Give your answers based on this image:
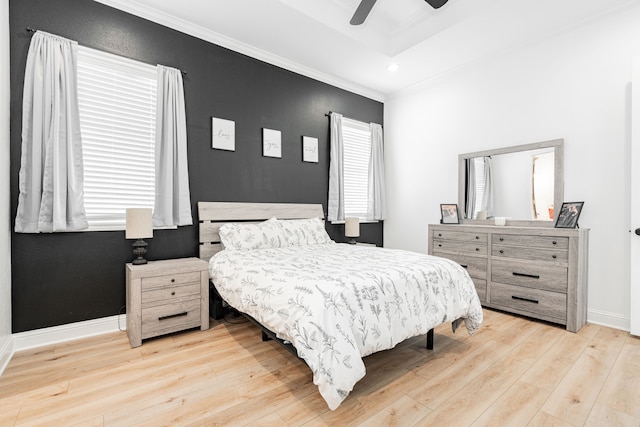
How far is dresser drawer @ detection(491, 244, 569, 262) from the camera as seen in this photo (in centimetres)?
277

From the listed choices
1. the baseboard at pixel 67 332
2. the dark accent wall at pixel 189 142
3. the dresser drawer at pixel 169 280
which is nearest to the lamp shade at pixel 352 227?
the dark accent wall at pixel 189 142

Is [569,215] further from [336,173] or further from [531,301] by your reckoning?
[336,173]

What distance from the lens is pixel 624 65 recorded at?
8.89ft

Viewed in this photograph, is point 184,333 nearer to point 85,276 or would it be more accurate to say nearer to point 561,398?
point 85,276

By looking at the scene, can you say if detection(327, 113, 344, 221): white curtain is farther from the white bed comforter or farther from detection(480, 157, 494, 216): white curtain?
detection(480, 157, 494, 216): white curtain

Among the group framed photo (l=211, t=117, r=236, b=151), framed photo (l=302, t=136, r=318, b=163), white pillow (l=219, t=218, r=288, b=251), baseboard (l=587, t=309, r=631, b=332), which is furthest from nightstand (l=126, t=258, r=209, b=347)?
baseboard (l=587, t=309, r=631, b=332)

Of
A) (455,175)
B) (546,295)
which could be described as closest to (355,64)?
(455,175)

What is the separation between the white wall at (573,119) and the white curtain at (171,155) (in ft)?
10.7

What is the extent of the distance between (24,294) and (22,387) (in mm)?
834

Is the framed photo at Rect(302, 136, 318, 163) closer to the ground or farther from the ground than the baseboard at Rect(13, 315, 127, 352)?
farther from the ground

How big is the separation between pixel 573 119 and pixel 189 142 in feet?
12.8

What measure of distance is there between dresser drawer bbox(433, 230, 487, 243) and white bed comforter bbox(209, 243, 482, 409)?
1240 millimetres

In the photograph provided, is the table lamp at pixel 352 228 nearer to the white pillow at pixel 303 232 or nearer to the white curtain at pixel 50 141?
the white pillow at pixel 303 232

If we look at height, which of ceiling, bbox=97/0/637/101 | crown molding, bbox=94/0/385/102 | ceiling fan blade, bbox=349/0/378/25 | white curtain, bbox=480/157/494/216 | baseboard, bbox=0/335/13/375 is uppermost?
ceiling, bbox=97/0/637/101
